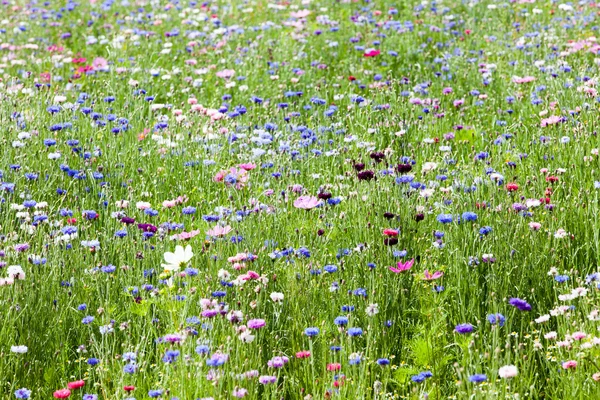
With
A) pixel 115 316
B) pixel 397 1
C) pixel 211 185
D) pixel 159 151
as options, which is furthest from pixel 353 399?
pixel 397 1

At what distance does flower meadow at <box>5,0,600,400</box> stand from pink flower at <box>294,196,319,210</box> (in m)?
0.02

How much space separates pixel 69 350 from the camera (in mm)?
3309

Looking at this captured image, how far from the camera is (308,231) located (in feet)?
12.8

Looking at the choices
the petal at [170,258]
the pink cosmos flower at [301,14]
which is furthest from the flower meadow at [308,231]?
the pink cosmos flower at [301,14]

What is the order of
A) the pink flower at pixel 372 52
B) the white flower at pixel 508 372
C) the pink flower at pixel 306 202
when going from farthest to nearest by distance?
the pink flower at pixel 372 52 < the pink flower at pixel 306 202 < the white flower at pixel 508 372

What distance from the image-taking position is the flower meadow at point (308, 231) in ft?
9.73

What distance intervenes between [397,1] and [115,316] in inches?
255

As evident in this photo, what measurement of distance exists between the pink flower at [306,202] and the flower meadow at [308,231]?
0.02 metres

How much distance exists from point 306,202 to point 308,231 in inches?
5.6

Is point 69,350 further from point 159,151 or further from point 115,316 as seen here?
point 159,151

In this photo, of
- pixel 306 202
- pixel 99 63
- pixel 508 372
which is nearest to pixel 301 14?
pixel 99 63

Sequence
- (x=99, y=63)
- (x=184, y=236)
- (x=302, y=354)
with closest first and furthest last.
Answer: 1. (x=302, y=354)
2. (x=184, y=236)
3. (x=99, y=63)

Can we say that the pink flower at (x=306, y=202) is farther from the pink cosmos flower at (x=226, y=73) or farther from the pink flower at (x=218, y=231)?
the pink cosmos flower at (x=226, y=73)

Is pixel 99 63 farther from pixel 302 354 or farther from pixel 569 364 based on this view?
pixel 569 364
